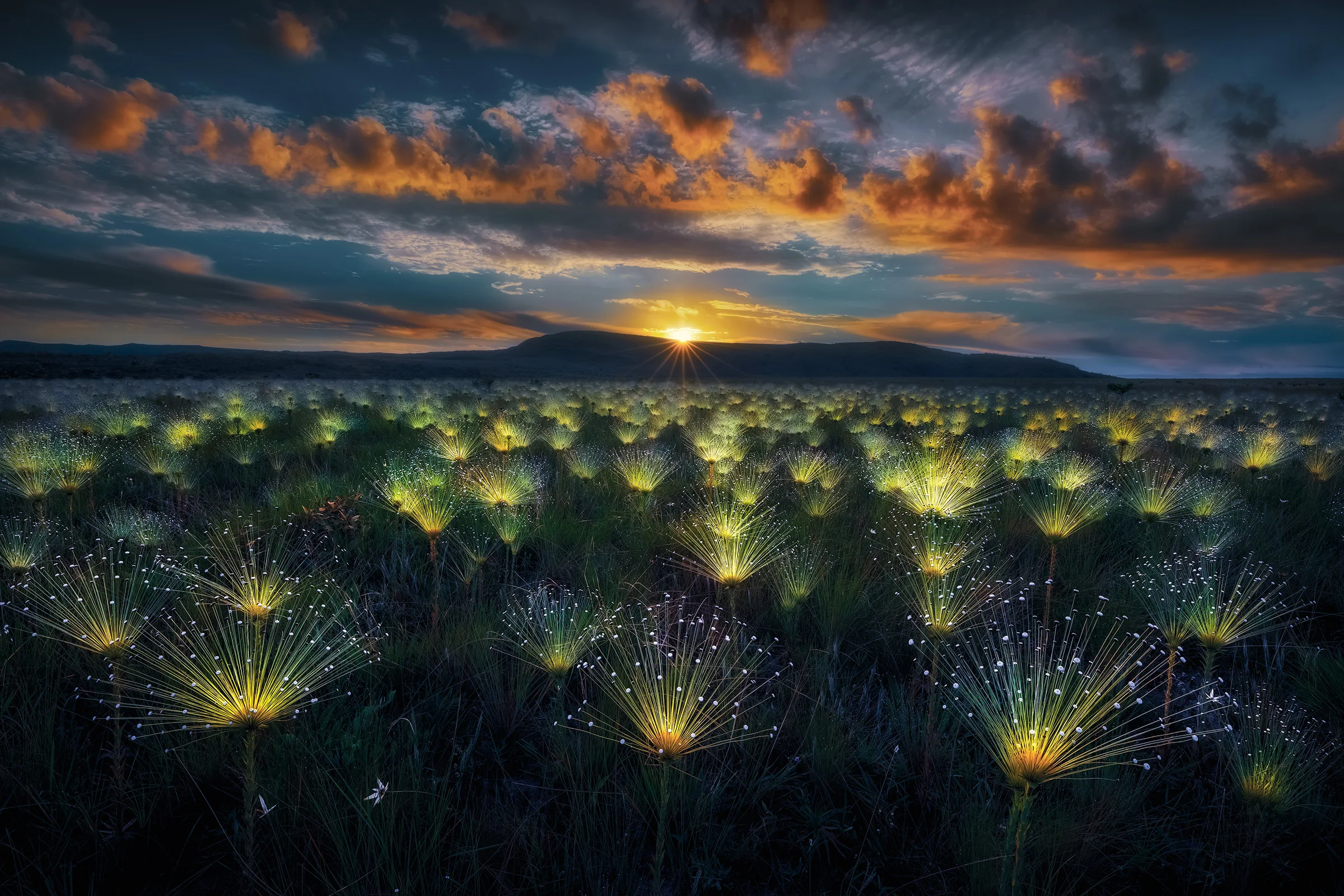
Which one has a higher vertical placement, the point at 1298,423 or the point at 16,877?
the point at 1298,423

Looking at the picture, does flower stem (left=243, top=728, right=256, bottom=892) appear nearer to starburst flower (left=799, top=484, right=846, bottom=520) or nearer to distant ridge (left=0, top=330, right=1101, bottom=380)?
starburst flower (left=799, top=484, right=846, bottom=520)

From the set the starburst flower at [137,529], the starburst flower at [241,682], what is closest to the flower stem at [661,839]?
the starburst flower at [241,682]

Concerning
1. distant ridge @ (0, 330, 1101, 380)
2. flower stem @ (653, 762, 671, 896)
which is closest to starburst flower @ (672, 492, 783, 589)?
flower stem @ (653, 762, 671, 896)

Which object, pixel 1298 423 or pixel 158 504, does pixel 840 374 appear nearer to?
pixel 1298 423

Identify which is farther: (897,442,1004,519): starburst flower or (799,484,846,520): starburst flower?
(799,484,846,520): starburst flower

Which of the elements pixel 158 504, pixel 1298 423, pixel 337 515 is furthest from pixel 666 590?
pixel 1298 423

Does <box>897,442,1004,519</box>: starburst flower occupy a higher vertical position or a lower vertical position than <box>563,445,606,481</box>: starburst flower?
higher

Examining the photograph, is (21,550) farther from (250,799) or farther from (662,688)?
(662,688)

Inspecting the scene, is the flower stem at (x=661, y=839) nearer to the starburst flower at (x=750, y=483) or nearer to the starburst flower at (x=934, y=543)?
the starburst flower at (x=934, y=543)
